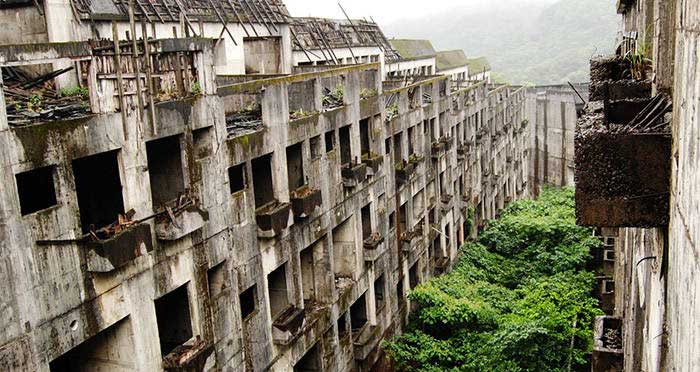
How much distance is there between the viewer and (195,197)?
1536 cm

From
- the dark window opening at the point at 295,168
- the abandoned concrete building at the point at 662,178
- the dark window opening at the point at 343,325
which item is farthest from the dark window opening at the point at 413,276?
the abandoned concrete building at the point at 662,178

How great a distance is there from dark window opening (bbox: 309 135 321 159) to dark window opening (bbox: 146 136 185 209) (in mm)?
6324

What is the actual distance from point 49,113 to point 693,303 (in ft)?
40.7

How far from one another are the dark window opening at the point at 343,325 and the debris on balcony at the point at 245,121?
24.3 feet

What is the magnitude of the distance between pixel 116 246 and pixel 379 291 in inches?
628

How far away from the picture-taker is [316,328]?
69.3ft

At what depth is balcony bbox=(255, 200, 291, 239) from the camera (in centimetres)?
1795

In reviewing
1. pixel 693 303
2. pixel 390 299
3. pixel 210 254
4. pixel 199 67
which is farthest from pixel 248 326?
pixel 693 303

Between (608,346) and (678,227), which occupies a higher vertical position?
(678,227)

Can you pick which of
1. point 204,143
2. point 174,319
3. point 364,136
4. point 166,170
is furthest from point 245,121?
point 174,319

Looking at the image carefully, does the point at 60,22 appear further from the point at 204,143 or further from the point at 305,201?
the point at 305,201

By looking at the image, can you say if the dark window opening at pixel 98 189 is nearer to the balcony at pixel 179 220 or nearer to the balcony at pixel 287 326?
the balcony at pixel 179 220

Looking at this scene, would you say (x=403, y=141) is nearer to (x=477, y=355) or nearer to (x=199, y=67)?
(x=477, y=355)

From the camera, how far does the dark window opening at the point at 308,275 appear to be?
2193 centimetres
